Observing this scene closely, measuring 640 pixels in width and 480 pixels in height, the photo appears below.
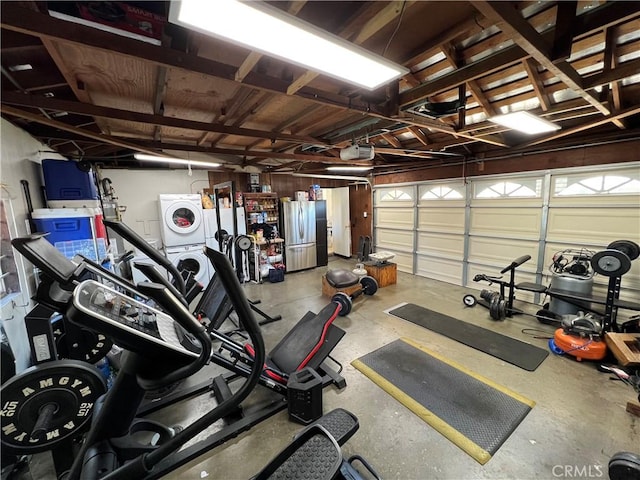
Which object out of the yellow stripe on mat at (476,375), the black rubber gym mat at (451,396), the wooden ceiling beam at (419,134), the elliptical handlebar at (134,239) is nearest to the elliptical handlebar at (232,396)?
the elliptical handlebar at (134,239)

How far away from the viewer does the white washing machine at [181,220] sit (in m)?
4.92

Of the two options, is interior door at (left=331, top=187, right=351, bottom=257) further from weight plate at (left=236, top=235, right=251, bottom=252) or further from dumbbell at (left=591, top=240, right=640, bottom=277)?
dumbbell at (left=591, top=240, right=640, bottom=277)

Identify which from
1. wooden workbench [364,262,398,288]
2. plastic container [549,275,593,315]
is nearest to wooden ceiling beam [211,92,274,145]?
wooden workbench [364,262,398,288]

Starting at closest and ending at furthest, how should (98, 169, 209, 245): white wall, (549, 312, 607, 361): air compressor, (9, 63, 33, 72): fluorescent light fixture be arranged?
(9, 63, 33, 72): fluorescent light fixture
(549, 312, 607, 361): air compressor
(98, 169, 209, 245): white wall

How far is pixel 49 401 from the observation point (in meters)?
1.47

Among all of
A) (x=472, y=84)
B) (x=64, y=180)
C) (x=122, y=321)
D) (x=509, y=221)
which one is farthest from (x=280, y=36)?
(x=509, y=221)

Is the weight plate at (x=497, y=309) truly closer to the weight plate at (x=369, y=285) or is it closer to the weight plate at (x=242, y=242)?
the weight plate at (x=369, y=285)

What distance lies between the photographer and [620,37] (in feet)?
6.38

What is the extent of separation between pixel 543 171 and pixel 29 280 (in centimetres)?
722

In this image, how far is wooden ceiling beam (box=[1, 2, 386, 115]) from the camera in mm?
1239

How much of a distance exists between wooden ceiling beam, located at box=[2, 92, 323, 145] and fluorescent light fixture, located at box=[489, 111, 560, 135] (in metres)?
2.43

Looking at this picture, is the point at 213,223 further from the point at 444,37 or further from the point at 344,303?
the point at 444,37

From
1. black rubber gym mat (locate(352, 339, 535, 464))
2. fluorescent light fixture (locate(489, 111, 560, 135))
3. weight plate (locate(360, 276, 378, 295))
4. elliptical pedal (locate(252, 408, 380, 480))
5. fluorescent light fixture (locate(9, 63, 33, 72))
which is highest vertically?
fluorescent light fixture (locate(9, 63, 33, 72))

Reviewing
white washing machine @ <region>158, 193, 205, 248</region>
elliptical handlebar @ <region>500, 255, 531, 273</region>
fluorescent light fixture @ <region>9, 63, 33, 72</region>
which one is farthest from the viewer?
white washing machine @ <region>158, 193, 205, 248</region>
